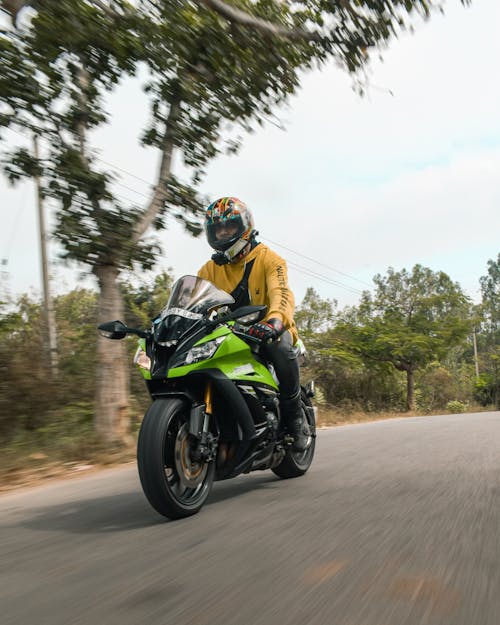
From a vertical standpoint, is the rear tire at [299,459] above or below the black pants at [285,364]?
below

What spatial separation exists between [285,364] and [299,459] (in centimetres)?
112

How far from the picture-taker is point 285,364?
479cm

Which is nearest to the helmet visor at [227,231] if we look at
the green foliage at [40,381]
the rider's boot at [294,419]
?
the rider's boot at [294,419]

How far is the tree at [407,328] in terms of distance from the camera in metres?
30.2

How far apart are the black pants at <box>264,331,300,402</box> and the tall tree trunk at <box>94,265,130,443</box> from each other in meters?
4.01

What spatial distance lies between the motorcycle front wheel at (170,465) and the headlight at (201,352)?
0.85 ft

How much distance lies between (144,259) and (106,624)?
7.26 metres

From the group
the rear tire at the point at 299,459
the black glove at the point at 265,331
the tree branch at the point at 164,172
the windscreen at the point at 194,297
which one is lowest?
the rear tire at the point at 299,459

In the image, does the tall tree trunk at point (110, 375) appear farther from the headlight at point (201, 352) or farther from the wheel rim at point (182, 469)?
the headlight at point (201, 352)

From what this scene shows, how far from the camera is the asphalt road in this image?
222 cm

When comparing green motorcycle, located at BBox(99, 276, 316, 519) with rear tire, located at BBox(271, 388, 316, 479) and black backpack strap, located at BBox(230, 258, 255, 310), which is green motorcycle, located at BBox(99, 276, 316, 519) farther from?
rear tire, located at BBox(271, 388, 316, 479)

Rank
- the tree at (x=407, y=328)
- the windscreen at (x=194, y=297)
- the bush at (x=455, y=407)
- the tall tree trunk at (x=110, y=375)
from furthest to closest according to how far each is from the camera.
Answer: the bush at (x=455, y=407) → the tree at (x=407, y=328) → the tall tree trunk at (x=110, y=375) → the windscreen at (x=194, y=297)

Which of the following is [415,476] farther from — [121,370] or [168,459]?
[121,370]

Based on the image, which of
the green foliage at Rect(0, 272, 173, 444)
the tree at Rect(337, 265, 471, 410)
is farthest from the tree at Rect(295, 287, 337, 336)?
the green foliage at Rect(0, 272, 173, 444)
